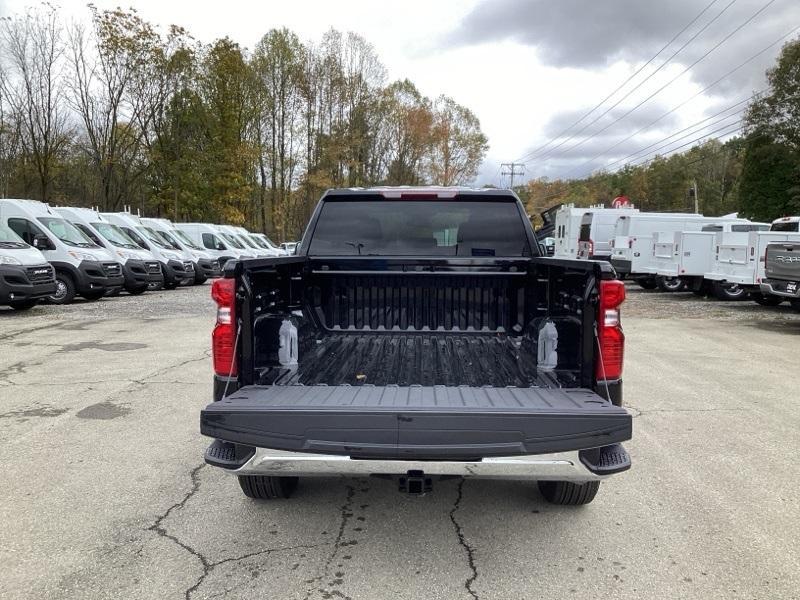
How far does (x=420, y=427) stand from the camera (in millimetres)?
2699

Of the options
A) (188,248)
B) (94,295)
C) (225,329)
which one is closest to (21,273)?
(94,295)

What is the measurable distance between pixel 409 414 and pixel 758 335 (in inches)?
417

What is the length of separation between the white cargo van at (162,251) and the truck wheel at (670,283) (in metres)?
15.7

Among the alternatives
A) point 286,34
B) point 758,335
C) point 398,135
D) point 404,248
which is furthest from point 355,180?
point 404,248

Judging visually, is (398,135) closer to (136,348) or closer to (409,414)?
(136,348)

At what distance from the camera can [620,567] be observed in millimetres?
3049

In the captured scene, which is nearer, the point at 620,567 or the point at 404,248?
the point at 620,567

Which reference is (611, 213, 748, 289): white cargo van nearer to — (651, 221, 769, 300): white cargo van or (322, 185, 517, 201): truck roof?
(651, 221, 769, 300): white cargo van

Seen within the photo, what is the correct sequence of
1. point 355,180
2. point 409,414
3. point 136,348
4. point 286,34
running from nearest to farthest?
point 409,414, point 136,348, point 286,34, point 355,180

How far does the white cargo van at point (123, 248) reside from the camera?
17172 millimetres

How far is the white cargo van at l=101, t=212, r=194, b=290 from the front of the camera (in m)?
19.9

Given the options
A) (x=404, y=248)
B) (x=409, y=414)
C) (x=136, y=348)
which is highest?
(x=404, y=248)

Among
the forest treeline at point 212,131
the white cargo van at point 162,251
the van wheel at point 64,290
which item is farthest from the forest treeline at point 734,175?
the van wheel at point 64,290

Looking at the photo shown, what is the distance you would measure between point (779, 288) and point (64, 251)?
16187 mm
